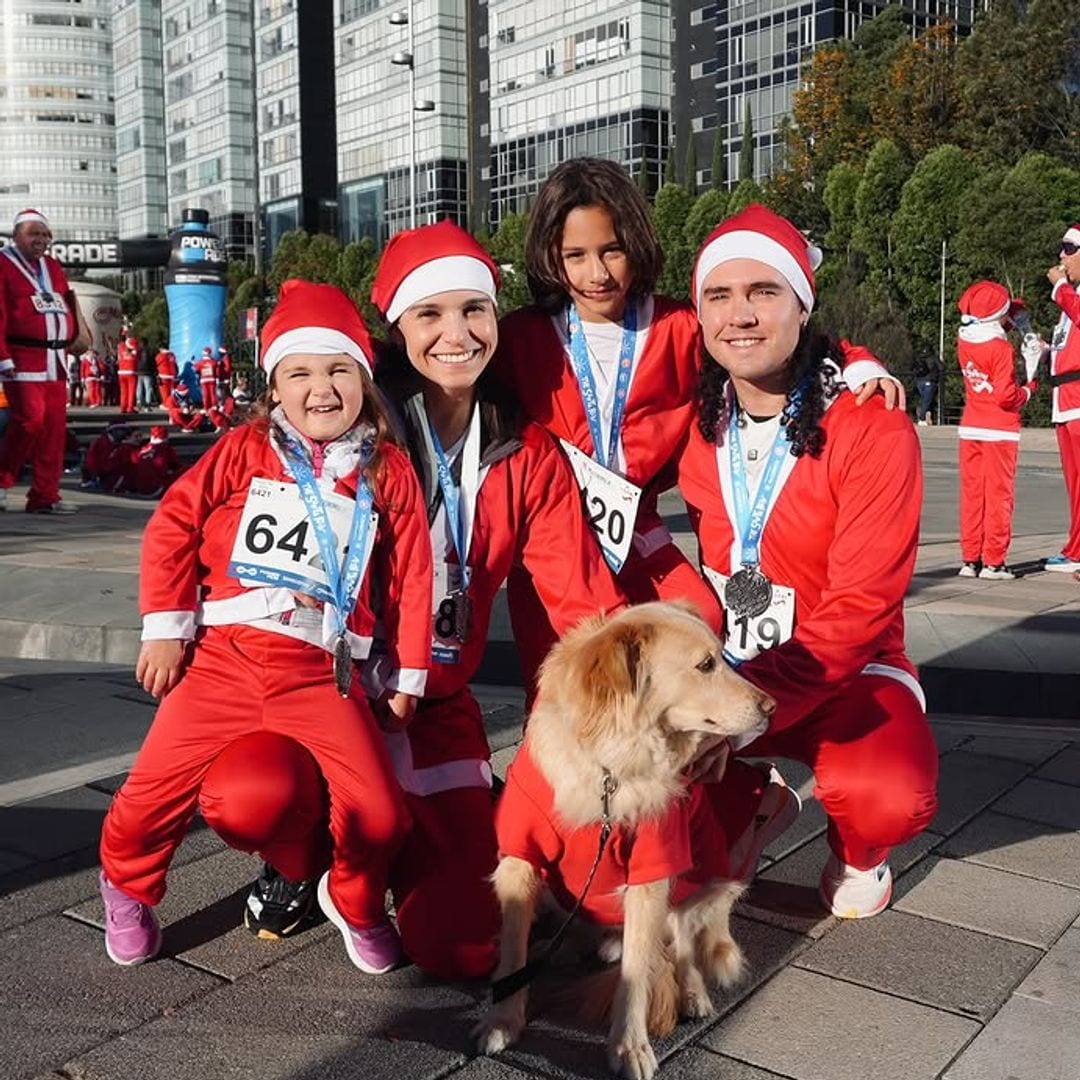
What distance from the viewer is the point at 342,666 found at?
10.8 feet

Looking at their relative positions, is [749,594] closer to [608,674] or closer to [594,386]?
[594,386]

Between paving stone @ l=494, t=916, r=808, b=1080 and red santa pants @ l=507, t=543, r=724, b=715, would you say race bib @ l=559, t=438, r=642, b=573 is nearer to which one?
red santa pants @ l=507, t=543, r=724, b=715

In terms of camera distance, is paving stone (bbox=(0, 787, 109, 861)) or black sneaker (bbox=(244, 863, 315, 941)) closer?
black sneaker (bbox=(244, 863, 315, 941))

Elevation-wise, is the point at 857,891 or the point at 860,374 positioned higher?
the point at 860,374

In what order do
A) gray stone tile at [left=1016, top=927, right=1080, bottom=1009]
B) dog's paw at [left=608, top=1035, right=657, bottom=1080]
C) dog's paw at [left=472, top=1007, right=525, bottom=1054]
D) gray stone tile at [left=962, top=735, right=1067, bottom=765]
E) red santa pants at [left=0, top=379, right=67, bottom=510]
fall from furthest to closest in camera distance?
red santa pants at [left=0, top=379, right=67, bottom=510] → gray stone tile at [left=962, top=735, right=1067, bottom=765] → gray stone tile at [left=1016, top=927, right=1080, bottom=1009] → dog's paw at [left=472, top=1007, right=525, bottom=1054] → dog's paw at [left=608, top=1035, right=657, bottom=1080]

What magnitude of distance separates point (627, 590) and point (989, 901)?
1479 mm

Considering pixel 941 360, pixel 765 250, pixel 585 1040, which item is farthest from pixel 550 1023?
pixel 941 360

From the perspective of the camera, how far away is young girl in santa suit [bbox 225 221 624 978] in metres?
3.61

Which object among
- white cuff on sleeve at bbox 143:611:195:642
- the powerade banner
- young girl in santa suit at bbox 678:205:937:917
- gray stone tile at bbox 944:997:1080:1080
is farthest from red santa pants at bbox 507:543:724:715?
the powerade banner

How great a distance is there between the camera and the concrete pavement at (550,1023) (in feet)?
9.45

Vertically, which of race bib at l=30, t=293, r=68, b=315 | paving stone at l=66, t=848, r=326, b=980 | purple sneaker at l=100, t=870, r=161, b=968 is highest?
race bib at l=30, t=293, r=68, b=315

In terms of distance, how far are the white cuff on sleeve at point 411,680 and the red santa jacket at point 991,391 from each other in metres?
7.48

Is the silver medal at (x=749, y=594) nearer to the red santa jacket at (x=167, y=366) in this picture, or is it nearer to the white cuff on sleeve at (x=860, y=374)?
the white cuff on sleeve at (x=860, y=374)

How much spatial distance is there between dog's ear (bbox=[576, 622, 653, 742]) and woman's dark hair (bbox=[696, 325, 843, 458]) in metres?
1.19
